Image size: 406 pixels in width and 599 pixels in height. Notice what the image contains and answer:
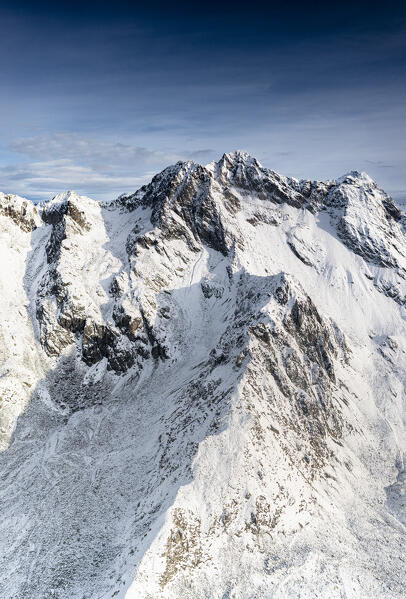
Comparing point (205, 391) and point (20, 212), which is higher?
point (20, 212)

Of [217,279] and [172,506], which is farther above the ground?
[217,279]

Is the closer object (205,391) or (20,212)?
(205,391)

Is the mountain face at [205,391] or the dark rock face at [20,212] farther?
the dark rock face at [20,212]

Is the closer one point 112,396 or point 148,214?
point 112,396

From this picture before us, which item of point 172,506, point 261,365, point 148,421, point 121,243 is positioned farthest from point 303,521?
point 121,243

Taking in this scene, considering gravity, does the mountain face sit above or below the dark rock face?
below

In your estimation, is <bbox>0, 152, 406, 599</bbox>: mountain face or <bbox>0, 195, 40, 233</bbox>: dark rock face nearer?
<bbox>0, 152, 406, 599</bbox>: mountain face

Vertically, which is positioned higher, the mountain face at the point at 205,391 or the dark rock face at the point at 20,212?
the dark rock face at the point at 20,212

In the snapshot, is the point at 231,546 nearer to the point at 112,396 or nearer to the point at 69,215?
the point at 112,396
